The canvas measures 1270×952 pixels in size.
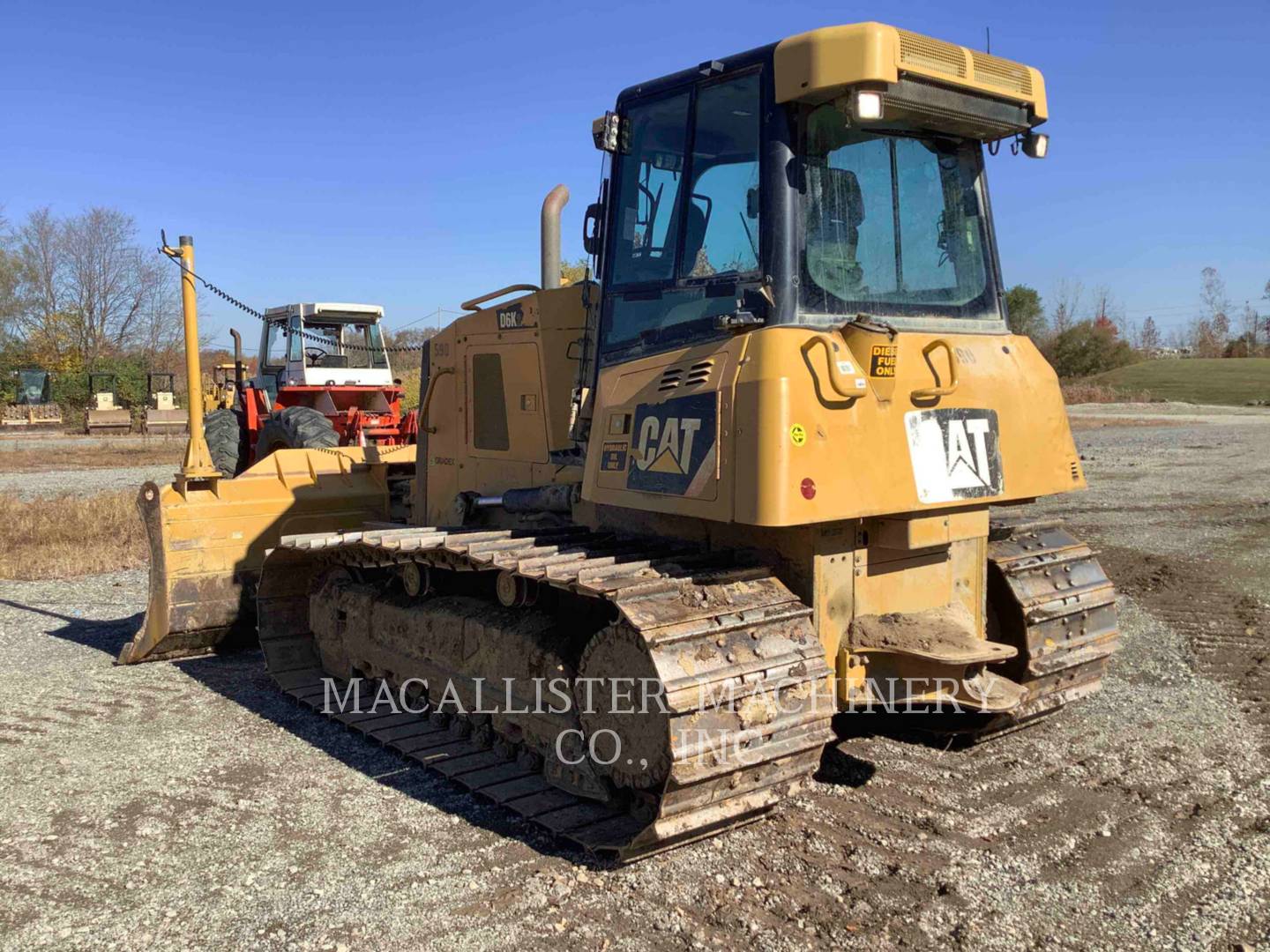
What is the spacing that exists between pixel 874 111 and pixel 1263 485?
46.7 ft

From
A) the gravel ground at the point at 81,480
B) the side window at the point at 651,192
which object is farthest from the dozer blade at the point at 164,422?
the side window at the point at 651,192

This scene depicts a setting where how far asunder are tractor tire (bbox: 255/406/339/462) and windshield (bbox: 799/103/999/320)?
7974 mm

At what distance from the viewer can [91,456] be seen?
25.9 m

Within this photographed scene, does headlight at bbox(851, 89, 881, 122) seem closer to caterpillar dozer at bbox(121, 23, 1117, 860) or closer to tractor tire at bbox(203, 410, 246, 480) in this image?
caterpillar dozer at bbox(121, 23, 1117, 860)

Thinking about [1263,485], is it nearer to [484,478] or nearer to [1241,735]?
[1241,735]

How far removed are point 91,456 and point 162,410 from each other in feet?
36.2

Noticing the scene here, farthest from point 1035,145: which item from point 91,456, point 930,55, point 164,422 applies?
point 164,422

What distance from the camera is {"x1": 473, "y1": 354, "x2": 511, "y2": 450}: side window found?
247 inches

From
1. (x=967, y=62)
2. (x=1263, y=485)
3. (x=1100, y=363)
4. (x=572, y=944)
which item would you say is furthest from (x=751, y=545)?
(x=1100, y=363)

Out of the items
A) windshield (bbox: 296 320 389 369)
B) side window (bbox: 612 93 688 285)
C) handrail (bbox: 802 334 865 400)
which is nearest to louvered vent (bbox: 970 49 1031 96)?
side window (bbox: 612 93 688 285)

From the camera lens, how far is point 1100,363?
158ft

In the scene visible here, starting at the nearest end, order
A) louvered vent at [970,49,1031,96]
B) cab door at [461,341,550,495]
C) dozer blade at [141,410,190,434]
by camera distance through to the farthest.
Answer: louvered vent at [970,49,1031,96] < cab door at [461,341,550,495] < dozer blade at [141,410,190,434]

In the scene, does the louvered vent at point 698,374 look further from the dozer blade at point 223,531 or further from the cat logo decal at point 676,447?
the dozer blade at point 223,531

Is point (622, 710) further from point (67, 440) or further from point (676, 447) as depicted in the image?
point (67, 440)
